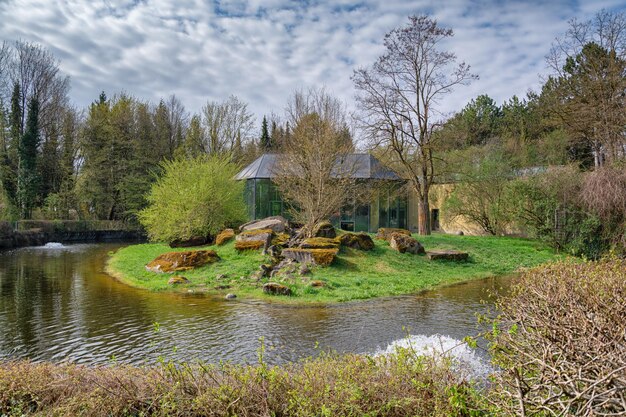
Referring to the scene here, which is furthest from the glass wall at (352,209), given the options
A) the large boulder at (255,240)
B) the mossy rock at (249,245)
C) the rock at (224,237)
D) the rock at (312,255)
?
the rock at (312,255)

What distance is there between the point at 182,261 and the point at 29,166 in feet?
85.4

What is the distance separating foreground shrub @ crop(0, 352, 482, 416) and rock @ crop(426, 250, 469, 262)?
12.7 metres

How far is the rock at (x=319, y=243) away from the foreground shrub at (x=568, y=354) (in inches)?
444

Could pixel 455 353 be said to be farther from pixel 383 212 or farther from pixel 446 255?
pixel 383 212

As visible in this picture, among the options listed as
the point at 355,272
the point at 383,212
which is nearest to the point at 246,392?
the point at 355,272

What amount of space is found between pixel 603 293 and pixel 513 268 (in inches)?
548

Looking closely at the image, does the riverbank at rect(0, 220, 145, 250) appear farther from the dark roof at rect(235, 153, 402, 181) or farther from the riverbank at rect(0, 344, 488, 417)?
the riverbank at rect(0, 344, 488, 417)

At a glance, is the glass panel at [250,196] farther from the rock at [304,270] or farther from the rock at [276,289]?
the rock at [276,289]

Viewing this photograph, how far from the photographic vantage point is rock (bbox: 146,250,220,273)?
616 inches

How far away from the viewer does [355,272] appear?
14734mm

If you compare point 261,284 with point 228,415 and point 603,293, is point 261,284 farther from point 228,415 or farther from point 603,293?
point 603,293

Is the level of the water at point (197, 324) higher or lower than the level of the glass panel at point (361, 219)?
lower

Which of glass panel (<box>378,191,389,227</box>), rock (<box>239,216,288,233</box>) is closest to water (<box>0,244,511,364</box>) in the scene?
rock (<box>239,216,288,233</box>)

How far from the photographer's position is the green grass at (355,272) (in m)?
12.4
